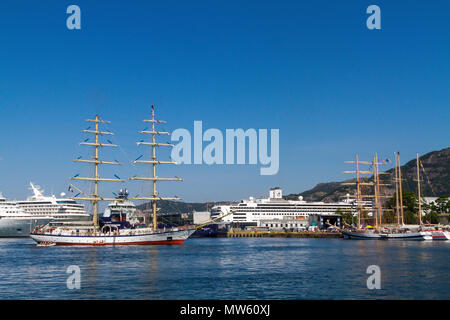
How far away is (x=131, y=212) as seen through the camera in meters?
136

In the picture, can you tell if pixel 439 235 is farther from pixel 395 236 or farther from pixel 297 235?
pixel 297 235

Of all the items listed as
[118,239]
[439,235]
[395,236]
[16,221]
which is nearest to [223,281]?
[118,239]

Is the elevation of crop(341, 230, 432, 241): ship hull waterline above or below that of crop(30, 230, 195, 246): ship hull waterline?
below

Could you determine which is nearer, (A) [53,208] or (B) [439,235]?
(B) [439,235]

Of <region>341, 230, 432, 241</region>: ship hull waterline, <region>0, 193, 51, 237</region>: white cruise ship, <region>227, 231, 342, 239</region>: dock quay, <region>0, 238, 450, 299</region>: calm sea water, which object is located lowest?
<region>227, 231, 342, 239</region>: dock quay

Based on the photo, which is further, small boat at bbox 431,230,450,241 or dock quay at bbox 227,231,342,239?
dock quay at bbox 227,231,342,239

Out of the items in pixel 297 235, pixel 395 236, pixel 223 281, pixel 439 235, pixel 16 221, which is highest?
pixel 16 221

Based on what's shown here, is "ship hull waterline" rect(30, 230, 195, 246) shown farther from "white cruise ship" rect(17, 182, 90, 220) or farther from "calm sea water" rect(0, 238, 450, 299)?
"white cruise ship" rect(17, 182, 90, 220)

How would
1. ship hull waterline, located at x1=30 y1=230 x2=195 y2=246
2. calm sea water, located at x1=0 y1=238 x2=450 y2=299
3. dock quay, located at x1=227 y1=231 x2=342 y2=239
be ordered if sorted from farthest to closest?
dock quay, located at x1=227 y1=231 x2=342 y2=239 < ship hull waterline, located at x1=30 y1=230 x2=195 y2=246 < calm sea water, located at x1=0 y1=238 x2=450 y2=299

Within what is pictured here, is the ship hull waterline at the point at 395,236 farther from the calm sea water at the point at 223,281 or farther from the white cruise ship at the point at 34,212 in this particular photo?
the white cruise ship at the point at 34,212

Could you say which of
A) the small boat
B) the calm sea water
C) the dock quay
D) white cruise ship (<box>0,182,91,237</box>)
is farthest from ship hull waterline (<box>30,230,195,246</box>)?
the dock quay

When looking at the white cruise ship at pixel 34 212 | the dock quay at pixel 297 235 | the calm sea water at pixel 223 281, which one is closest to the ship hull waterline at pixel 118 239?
the calm sea water at pixel 223 281
